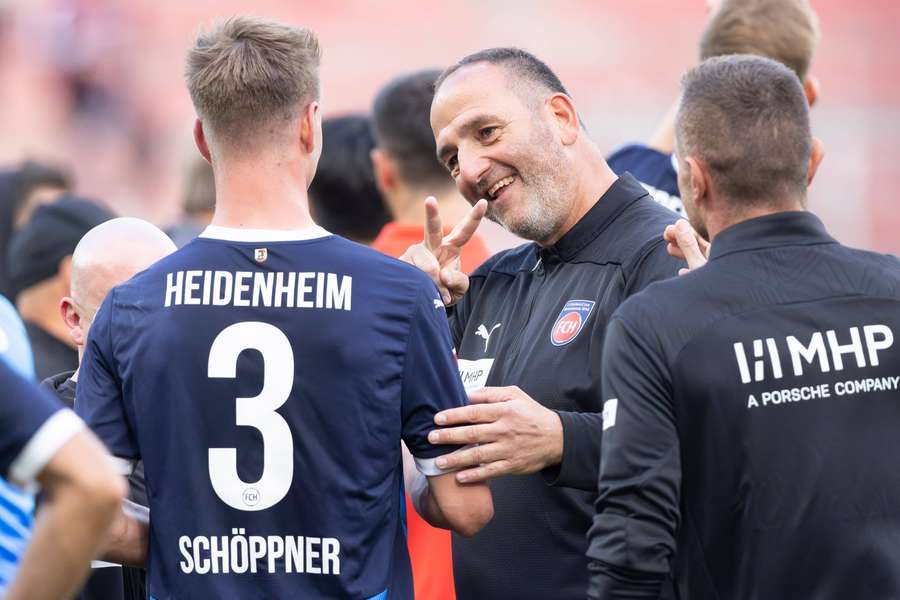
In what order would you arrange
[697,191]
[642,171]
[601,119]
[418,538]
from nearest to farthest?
1. [697,191]
2. [418,538]
3. [642,171]
4. [601,119]

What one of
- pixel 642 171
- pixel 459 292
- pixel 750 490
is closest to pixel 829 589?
pixel 750 490

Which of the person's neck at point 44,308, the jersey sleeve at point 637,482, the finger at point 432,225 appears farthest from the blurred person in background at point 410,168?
the jersey sleeve at point 637,482

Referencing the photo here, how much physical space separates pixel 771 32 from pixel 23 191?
13.3ft

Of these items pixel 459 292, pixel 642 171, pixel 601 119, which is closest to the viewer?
pixel 459 292

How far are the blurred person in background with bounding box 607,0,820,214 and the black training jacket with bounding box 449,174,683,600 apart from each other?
1.45 metres

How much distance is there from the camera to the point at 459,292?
9.80 feet

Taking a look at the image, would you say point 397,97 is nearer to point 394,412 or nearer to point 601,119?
point 394,412

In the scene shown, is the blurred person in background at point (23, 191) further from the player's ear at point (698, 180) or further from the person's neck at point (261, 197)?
the player's ear at point (698, 180)

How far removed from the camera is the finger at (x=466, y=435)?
2.34 metres

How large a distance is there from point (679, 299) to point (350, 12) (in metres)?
11.6

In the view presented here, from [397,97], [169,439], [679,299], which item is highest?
[397,97]

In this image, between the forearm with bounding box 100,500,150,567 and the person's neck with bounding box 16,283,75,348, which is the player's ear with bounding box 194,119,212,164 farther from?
→ the person's neck with bounding box 16,283,75,348

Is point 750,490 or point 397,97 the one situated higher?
point 397,97

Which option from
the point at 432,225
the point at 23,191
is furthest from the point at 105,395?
the point at 23,191
